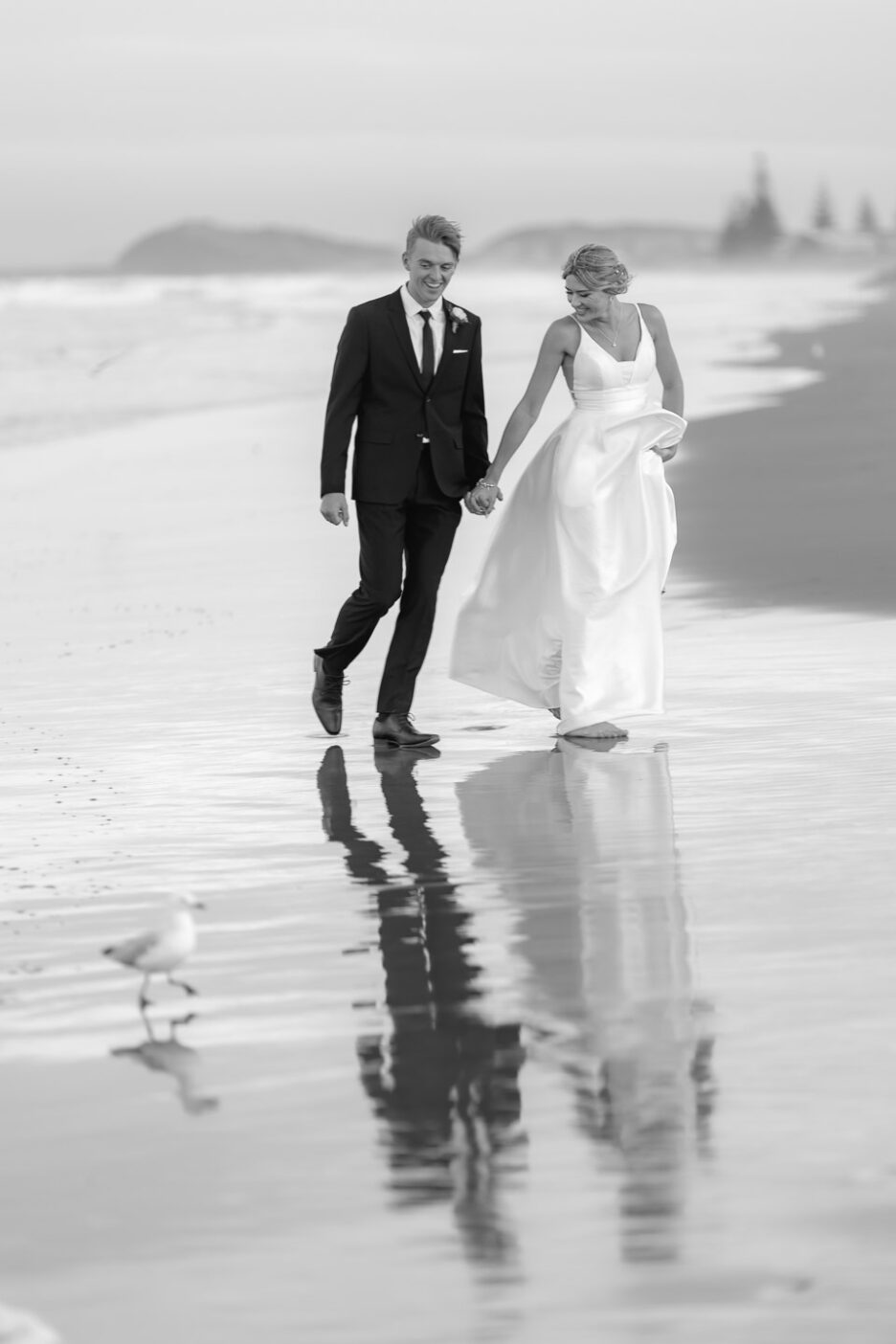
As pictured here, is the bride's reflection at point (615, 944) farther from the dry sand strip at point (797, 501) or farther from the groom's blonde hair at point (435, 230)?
the dry sand strip at point (797, 501)

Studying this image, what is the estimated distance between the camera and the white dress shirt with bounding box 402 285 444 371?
796 centimetres

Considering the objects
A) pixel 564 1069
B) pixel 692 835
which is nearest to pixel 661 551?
pixel 692 835

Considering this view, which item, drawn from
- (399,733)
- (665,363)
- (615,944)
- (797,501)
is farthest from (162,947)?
(797,501)

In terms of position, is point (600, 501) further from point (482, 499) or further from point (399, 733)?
point (399, 733)

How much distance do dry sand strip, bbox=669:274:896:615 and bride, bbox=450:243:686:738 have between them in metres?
2.82

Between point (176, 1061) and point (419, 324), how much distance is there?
4243 mm

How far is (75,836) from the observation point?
6430mm

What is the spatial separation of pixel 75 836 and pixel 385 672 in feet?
6.60

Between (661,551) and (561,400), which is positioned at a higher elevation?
(561,400)

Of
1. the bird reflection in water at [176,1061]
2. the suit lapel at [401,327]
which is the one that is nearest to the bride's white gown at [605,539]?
the suit lapel at [401,327]

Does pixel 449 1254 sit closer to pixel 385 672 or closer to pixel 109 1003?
pixel 109 1003

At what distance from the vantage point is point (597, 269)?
7.88 meters

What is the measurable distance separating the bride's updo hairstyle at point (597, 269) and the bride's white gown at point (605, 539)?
0.20m

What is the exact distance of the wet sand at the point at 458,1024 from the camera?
3209 millimetres
